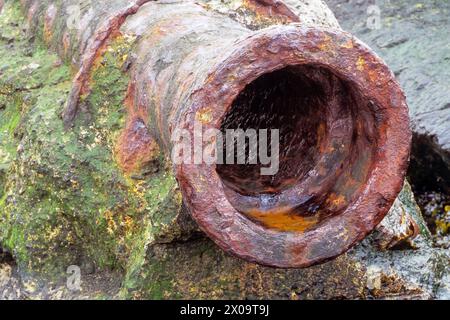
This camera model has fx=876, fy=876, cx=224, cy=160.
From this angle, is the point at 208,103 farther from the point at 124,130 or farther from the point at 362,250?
the point at 362,250

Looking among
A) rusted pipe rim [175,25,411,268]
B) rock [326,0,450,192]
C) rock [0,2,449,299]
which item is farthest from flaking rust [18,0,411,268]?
rock [326,0,450,192]

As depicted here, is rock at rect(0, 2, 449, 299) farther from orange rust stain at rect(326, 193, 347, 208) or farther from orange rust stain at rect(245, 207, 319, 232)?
orange rust stain at rect(326, 193, 347, 208)

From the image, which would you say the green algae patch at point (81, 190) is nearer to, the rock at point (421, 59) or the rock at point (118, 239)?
the rock at point (118, 239)

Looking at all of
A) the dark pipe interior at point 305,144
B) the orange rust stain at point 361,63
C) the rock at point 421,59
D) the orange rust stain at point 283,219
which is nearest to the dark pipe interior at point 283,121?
the dark pipe interior at point 305,144

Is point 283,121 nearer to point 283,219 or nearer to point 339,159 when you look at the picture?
point 339,159

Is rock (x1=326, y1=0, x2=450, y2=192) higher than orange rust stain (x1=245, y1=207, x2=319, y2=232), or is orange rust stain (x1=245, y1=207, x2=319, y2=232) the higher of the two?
orange rust stain (x1=245, y1=207, x2=319, y2=232)

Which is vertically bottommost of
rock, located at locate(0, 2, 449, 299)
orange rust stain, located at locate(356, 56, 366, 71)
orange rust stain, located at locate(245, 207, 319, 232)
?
rock, located at locate(0, 2, 449, 299)

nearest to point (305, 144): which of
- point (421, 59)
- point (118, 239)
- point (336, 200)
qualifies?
point (336, 200)

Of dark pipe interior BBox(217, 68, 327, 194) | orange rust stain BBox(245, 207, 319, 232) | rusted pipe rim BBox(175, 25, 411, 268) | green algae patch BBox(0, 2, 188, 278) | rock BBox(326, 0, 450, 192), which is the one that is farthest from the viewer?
rock BBox(326, 0, 450, 192)
